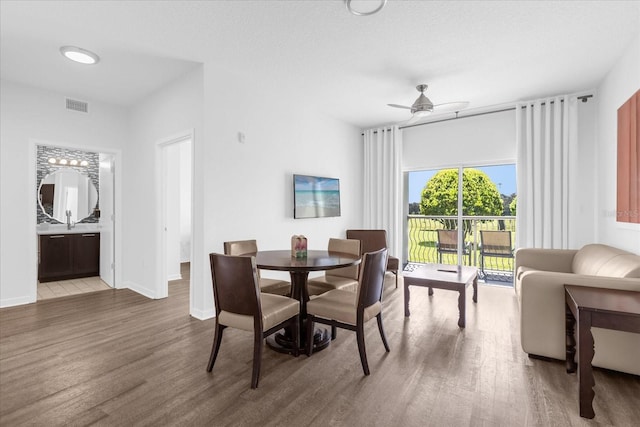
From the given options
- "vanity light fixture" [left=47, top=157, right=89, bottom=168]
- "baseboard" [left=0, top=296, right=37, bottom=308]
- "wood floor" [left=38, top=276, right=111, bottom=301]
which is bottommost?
"wood floor" [left=38, top=276, right=111, bottom=301]

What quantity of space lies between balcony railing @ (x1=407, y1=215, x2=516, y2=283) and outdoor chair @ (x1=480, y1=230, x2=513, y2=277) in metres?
0.03

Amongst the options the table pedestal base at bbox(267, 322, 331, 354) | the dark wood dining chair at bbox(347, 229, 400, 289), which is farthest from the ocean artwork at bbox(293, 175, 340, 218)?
the table pedestal base at bbox(267, 322, 331, 354)

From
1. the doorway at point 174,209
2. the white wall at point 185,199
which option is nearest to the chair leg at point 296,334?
the doorway at point 174,209

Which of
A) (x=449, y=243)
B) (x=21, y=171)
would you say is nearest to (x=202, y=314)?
(x=21, y=171)

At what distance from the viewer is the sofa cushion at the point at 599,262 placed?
2.46 m

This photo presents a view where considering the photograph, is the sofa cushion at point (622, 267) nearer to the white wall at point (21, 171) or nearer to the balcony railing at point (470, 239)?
the balcony railing at point (470, 239)

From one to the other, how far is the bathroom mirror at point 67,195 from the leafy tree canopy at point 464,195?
6.12m

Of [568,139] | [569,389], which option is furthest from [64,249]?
[568,139]

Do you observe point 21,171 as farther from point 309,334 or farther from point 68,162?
point 309,334

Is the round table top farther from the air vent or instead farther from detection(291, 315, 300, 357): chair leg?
the air vent

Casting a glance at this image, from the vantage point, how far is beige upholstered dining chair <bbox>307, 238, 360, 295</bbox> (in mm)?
3094

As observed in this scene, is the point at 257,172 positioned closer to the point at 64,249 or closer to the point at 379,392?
the point at 379,392

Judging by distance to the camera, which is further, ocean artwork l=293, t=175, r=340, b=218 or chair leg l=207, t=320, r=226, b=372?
ocean artwork l=293, t=175, r=340, b=218

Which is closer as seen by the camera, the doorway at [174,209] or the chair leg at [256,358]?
the chair leg at [256,358]
